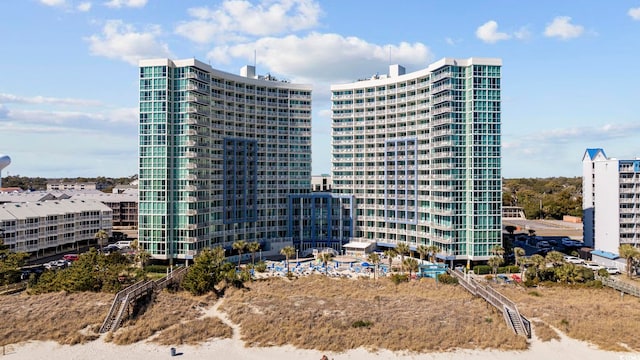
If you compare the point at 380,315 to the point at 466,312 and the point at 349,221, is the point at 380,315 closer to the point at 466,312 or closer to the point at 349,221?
the point at 466,312

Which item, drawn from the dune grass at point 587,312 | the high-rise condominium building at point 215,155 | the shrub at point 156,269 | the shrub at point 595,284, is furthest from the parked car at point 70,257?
the shrub at point 595,284

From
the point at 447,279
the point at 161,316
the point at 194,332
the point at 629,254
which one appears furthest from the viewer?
the point at 629,254

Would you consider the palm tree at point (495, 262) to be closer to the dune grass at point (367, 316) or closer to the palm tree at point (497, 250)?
the palm tree at point (497, 250)

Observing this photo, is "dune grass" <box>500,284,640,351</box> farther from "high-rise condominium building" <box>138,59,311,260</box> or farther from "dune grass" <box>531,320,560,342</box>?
"high-rise condominium building" <box>138,59,311,260</box>

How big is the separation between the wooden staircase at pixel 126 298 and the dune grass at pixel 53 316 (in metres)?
1.34

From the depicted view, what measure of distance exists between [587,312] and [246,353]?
45.6m

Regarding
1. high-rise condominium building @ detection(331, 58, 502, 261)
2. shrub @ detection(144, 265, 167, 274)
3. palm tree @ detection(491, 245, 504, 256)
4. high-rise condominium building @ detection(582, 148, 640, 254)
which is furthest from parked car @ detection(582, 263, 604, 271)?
shrub @ detection(144, 265, 167, 274)

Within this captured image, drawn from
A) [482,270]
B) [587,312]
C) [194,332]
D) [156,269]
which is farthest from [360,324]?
[156,269]

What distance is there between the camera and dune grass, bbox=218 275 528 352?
53.1m

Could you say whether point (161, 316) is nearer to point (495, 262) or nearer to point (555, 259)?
point (495, 262)

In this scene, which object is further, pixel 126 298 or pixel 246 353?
pixel 126 298

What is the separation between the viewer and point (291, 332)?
55.4 m

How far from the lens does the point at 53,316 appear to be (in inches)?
2363

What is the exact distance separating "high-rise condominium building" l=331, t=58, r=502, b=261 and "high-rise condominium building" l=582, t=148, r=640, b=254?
27.9m
